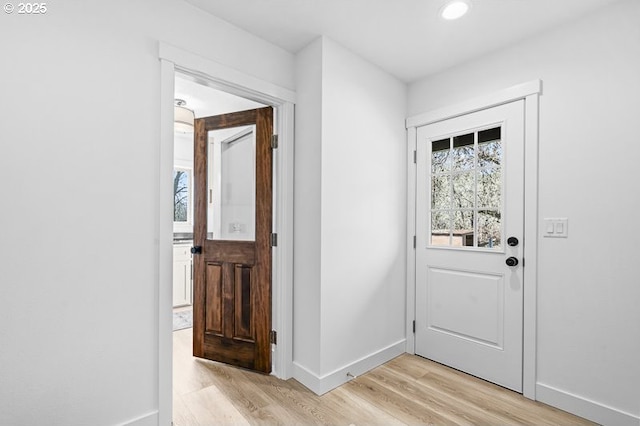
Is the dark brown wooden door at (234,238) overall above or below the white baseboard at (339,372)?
above

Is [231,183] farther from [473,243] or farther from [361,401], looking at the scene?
[473,243]

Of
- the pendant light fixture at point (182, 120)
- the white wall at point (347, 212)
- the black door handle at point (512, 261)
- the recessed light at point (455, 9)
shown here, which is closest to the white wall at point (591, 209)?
the black door handle at point (512, 261)

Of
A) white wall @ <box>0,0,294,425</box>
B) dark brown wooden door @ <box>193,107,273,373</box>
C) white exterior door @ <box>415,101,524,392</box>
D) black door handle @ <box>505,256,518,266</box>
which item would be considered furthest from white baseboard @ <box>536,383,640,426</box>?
white wall @ <box>0,0,294,425</box>

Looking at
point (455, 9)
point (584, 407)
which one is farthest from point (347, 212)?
point (584, 407)

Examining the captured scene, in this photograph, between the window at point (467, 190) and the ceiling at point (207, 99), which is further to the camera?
the ceiling at point (207, 99)

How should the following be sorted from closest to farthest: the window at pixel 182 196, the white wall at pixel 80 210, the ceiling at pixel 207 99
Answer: the white wall at pixel 80 210
the ceiling at pixel 207 99
the window at pixel 182 196

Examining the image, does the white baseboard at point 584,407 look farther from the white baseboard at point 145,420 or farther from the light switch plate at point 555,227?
the white baseboard at point 145,420

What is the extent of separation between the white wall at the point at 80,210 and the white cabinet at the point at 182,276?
2.86 meters

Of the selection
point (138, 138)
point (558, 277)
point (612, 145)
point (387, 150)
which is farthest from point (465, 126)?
point (138, 138)

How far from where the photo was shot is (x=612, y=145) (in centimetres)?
184

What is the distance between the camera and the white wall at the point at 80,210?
1356 mm

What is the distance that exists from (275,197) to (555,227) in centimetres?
194

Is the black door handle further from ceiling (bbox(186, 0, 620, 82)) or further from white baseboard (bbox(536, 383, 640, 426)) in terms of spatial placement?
ceiling (bbox(186, 0, 620, 82))

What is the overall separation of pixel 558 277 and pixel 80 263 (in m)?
2.78
